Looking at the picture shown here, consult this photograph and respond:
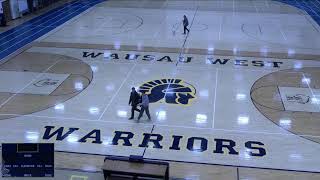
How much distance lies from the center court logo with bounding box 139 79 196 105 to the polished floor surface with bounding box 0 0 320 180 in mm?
46

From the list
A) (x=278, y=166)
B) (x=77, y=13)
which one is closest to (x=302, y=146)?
(x=278, y=166)

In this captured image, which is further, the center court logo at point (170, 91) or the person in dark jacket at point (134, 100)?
the center court logo at point (170, 91)

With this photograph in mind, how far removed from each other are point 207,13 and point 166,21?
5157mm

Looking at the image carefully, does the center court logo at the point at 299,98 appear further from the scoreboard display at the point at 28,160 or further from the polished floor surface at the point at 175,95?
the scoreboard display at the point at 28,160

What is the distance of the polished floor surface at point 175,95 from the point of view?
509 inches

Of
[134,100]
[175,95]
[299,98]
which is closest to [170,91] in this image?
[175,95]

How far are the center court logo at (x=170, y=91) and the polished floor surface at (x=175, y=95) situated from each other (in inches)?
1.8

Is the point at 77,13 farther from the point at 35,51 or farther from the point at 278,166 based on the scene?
the point at 278,166

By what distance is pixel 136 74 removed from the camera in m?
20.0

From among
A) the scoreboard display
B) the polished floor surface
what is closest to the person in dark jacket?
the polished floor surface

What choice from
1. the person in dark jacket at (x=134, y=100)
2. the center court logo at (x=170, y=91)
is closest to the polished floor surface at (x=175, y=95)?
the center court logo at (x=170, y=91)

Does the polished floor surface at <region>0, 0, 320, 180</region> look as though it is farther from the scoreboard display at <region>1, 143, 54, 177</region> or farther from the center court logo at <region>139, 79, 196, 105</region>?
the scoreboard display at <region>1, 143, 54, 177</region>

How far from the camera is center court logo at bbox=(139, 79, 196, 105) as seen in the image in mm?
17047

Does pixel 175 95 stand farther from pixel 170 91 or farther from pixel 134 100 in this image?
pixel 134 100
